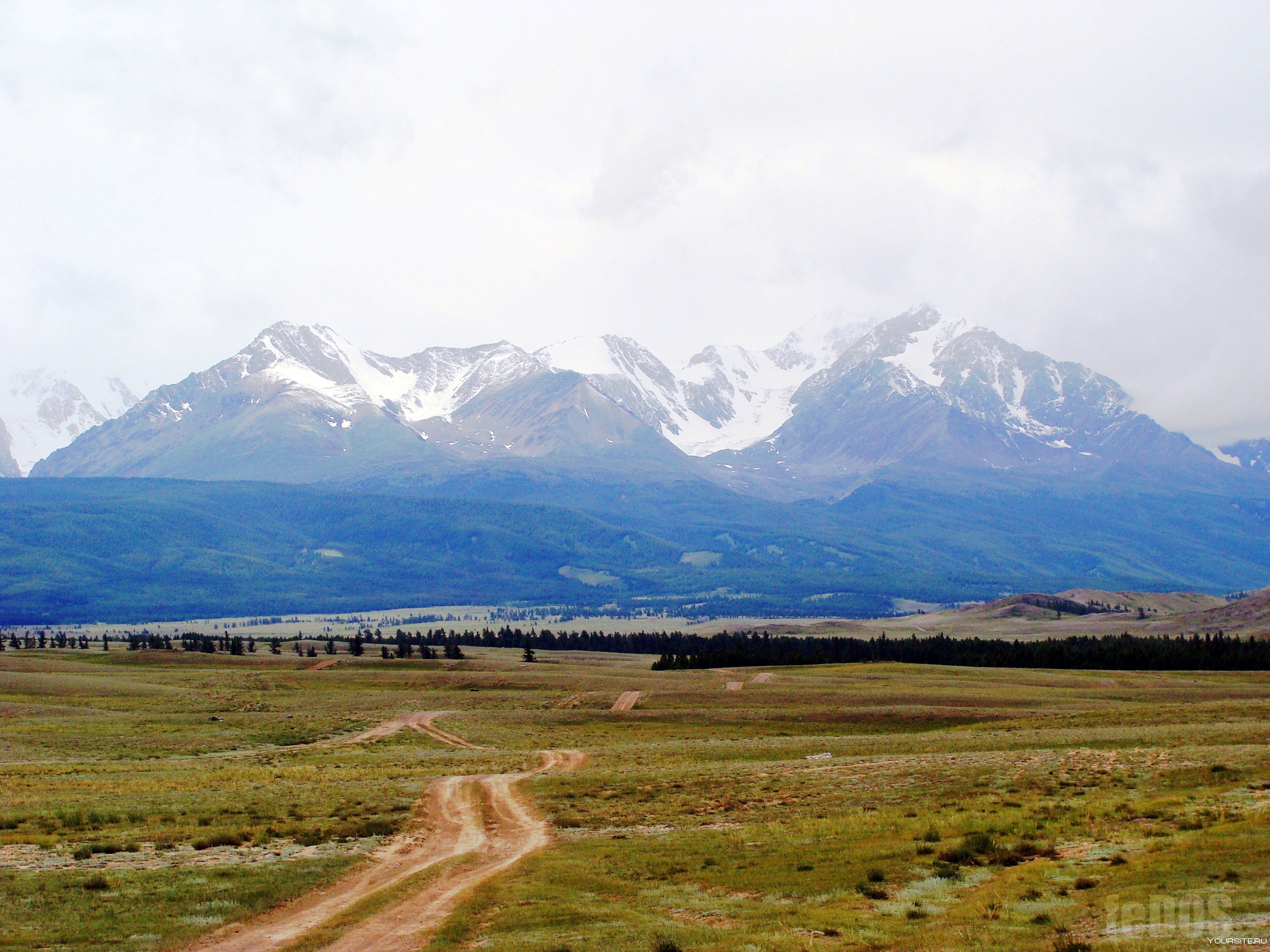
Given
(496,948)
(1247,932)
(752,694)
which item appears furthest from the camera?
(752,694)

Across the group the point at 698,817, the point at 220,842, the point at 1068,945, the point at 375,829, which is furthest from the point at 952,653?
the point at 1068,945

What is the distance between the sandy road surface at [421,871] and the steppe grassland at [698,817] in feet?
2.81

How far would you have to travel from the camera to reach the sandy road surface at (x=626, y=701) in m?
89.1

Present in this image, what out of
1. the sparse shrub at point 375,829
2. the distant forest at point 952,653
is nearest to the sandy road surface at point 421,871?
the sparse shrub at point 375,829

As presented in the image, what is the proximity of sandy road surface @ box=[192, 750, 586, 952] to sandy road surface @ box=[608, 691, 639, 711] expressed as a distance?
4386 cm

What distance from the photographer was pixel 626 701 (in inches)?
3703

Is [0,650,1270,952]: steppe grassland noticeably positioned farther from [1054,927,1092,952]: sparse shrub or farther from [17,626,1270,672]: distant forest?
[17,626,1270,672]: distant forest

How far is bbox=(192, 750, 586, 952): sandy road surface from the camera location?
842 inches

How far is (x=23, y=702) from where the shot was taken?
83938 millimetres

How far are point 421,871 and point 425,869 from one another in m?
0.27

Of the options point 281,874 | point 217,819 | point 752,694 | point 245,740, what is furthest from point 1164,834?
point 752,694

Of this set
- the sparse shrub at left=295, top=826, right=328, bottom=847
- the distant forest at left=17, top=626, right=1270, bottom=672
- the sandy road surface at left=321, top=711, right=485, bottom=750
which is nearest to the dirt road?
the sparse shrub at left=295, top=826, right=328, bottom=847

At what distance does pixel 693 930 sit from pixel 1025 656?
150937 millimetres

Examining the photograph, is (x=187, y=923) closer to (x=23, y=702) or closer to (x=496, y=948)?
(x=496, y=948)
